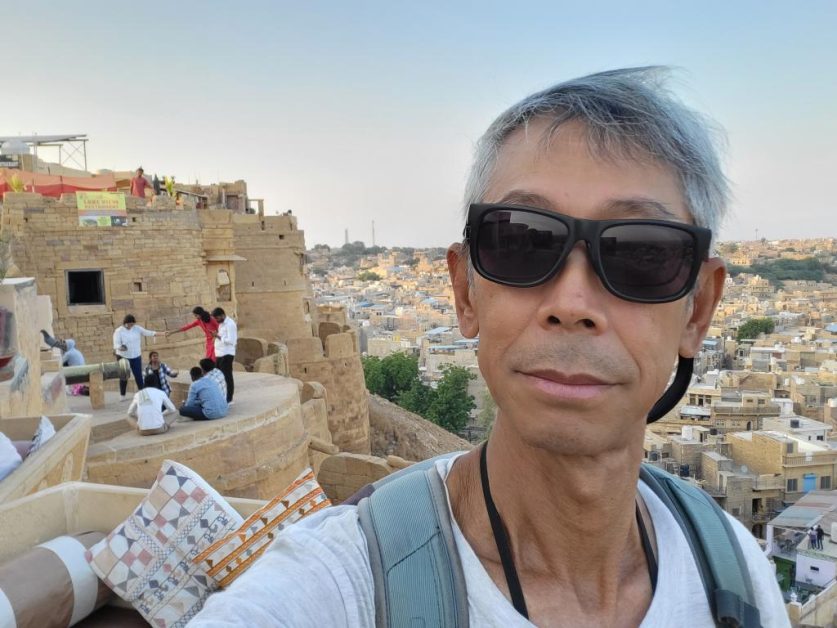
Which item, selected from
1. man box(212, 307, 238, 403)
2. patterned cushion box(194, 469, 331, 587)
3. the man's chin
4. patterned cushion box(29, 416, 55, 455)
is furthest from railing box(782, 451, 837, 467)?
the man's chin

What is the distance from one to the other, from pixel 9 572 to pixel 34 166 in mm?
23799

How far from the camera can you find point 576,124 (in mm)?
1167

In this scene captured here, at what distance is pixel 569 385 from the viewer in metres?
1.08

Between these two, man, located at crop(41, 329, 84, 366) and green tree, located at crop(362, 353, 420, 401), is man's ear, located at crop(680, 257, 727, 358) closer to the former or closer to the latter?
man, located at crop(41, 329, 84, 366)

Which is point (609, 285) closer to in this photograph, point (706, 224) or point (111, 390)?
point (706, 224)

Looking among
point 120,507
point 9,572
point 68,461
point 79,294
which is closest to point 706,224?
point 9,572

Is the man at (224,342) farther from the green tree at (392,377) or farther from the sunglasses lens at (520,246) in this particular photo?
the green tree at (392,377)

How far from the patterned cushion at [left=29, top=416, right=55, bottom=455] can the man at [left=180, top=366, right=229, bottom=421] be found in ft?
10.1

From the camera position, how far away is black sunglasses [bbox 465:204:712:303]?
1.11 m

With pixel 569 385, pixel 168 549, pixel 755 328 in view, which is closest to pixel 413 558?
pixel 569 385

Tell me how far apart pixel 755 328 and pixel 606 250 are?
198 feet

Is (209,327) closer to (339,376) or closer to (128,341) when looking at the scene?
(128,341)

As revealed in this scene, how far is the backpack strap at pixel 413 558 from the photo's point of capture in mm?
976

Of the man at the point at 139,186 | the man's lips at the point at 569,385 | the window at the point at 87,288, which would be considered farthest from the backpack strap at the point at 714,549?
the man at the point at 139,186
